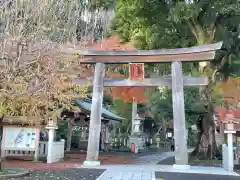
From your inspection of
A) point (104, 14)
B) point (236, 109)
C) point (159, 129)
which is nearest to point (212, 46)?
point (104, 14)

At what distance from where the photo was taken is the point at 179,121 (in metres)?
15.4

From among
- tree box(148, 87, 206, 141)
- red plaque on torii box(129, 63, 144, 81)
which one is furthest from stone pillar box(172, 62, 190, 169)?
tree box(148, 87, 206, 141)

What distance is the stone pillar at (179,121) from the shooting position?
15.0 meters

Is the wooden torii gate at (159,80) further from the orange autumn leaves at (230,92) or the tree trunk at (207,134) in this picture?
the orange autumn leaves at (230,92)

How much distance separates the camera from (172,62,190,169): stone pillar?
49.2 feet

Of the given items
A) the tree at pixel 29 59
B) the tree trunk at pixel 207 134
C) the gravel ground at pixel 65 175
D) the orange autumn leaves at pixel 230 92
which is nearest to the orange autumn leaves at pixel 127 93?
the orange autumn leaves at pixel 230 92

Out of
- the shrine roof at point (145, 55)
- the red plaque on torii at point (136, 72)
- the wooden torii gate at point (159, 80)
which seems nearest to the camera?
the wooden torii gate at point (159, 80)

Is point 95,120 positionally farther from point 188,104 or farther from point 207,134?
point 207,134

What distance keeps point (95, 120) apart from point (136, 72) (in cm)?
290

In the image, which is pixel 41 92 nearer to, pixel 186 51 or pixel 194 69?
pixel 186 51

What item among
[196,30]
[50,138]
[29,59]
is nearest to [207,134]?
[196,30]

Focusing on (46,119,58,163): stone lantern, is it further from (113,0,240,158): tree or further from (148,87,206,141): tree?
(148,87,206,141): tree

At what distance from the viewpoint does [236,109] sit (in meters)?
26.3

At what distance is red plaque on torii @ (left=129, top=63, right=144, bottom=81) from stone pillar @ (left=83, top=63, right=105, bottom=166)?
1360 mm
